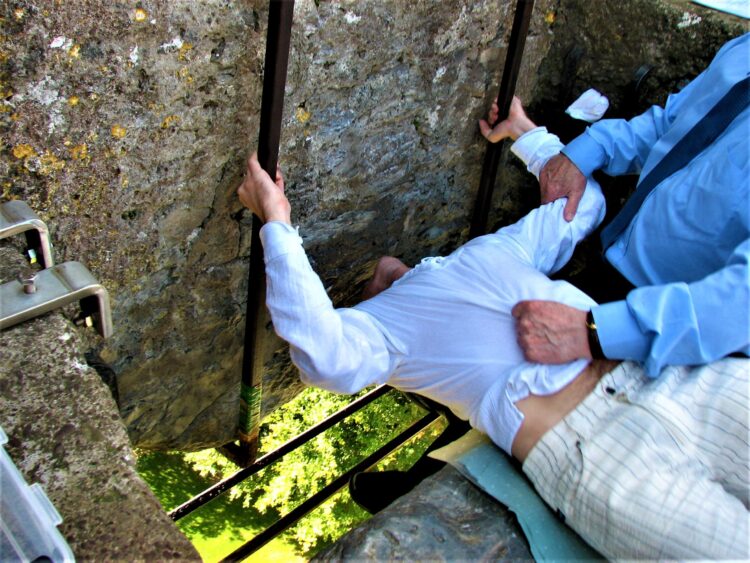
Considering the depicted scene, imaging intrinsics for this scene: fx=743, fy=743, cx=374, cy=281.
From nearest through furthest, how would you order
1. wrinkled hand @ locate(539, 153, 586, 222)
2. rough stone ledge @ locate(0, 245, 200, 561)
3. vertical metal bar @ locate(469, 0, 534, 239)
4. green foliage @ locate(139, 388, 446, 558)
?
1. rough stone ledge @ locate(0, 245, 200, 561)
2. wrinkled hand @ locate(539, 153, 586, 222)
3. vertical metal bar @ locate(469, 0, 534, 239)
4. green foliage @ locate(139, 388, 446, 558)

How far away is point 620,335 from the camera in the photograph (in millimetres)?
1775

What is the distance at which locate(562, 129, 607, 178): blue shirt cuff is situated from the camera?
2.35 meters

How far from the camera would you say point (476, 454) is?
1.77m

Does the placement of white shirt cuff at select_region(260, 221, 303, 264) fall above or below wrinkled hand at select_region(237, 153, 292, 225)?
below

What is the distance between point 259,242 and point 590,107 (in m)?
1.36

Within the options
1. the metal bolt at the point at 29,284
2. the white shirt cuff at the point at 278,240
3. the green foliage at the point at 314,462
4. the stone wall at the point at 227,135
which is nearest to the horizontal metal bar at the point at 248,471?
the stone wall at the point at 227,135

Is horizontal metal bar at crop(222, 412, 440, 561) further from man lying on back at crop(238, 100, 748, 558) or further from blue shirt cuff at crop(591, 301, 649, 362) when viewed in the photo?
blue shirt cuff at crop(591, 301, 649, 362)

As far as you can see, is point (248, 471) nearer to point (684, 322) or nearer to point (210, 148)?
point (210, 148)

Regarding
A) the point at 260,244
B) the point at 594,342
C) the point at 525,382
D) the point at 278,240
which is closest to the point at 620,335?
the point at 594,342

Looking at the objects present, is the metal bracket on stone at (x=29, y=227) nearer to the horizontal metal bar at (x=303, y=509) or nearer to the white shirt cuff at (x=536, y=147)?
the horizontal metal bar at (x=303, y=509)

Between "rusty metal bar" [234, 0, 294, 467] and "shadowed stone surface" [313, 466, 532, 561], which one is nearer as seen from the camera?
"shadowed stone surface" [313, 466, 532, 561]

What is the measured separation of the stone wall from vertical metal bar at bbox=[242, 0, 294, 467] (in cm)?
11

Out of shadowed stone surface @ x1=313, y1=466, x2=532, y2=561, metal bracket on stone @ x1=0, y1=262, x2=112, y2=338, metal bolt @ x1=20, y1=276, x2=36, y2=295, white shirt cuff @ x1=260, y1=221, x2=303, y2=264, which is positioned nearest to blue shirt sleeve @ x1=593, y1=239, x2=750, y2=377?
shadowed stone surface @ x1=313, y1=466, x2=532, y2=561

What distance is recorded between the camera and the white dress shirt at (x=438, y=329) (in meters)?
1.74
